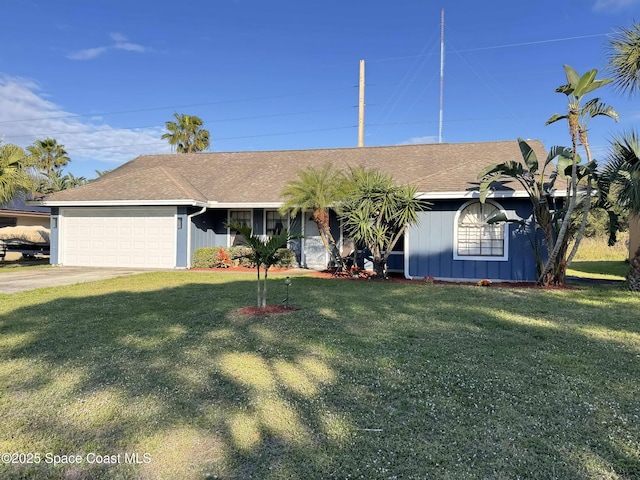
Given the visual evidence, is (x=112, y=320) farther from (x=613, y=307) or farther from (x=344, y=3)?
(x=344, y=3)

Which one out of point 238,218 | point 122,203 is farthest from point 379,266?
point 122,203

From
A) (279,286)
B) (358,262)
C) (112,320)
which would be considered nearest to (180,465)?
(112,320)

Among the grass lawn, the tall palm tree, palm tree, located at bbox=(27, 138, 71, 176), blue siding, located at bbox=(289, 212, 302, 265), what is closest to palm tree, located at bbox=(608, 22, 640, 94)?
the tall palm tree

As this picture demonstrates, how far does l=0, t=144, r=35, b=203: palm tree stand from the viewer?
13844 millimetres

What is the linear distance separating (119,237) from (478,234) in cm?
1259

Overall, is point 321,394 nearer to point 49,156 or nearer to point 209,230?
point 209,230

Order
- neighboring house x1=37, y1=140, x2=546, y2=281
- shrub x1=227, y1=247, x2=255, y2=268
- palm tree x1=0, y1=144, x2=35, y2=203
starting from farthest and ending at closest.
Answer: shrub x1=227, y1=247, x2=255, y2=268 → palm tree x1=0, y1=144, x2=35, y2=203 → neighboring house x1=37, y1=140, x2=546, y2=281

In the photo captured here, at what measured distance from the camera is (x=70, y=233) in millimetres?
15945

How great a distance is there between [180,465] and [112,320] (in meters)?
4.56

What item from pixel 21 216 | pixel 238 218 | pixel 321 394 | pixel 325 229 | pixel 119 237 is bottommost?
pixel 321 394

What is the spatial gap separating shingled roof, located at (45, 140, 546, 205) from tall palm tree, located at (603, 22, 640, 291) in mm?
3474

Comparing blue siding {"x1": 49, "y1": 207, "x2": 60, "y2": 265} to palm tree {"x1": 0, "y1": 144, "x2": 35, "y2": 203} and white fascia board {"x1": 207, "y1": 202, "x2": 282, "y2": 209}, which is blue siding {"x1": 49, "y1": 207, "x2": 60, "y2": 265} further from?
white fascia board {"x1": 207, "y1": 202, "x2": 282, "y2": 209}

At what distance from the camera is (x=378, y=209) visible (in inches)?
445

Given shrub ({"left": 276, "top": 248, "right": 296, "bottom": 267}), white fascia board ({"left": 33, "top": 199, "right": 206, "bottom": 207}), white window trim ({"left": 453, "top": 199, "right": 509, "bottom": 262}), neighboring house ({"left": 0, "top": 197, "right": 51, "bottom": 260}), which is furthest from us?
neighboring house ({"left": 0, "top": 197, "right": 51, "bottom": 260})
